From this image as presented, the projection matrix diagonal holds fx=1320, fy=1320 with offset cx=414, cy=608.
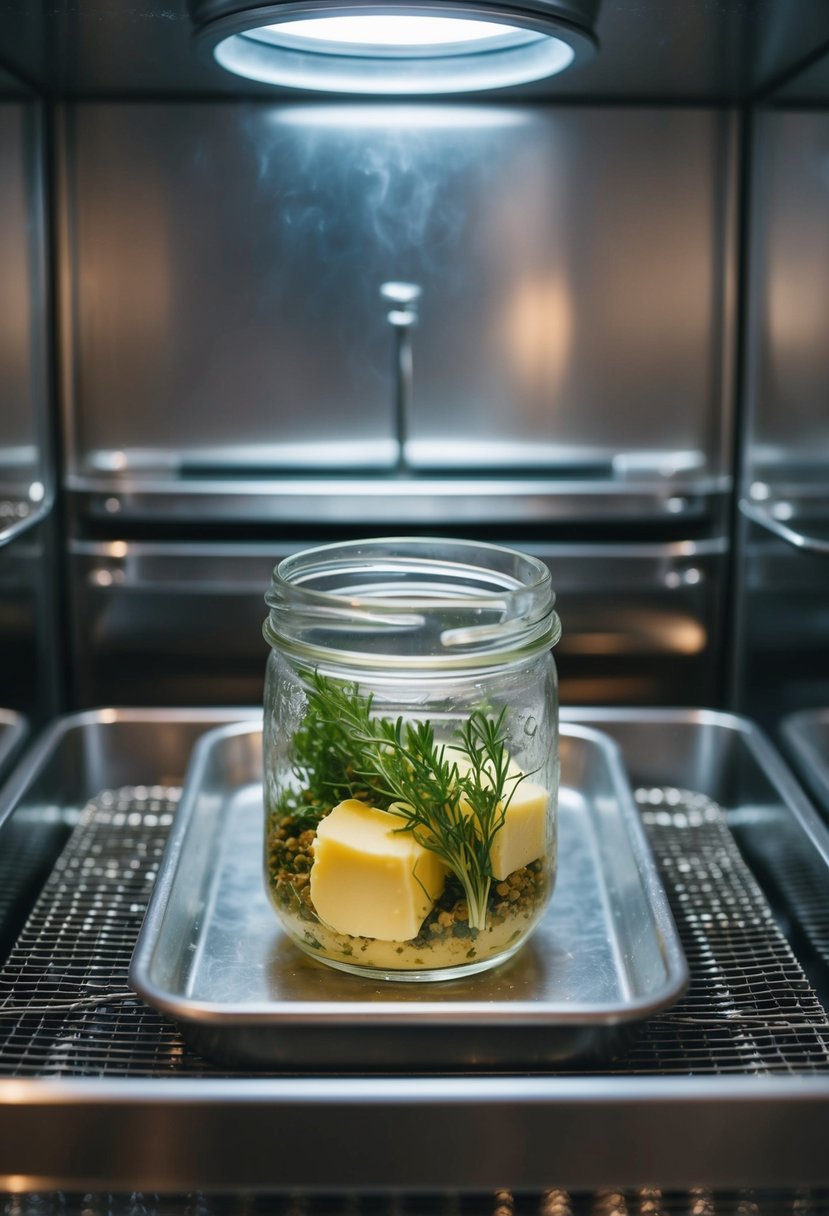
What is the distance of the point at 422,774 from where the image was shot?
2.03 ft

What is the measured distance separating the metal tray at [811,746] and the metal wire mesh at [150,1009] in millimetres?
65

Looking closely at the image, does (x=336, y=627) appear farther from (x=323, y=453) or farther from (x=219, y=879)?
(x=323, y=453)

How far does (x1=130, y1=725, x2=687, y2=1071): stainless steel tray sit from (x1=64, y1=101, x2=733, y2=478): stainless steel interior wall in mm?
230

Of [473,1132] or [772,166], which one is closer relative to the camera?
[473,1132]

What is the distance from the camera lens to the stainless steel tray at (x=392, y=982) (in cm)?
58

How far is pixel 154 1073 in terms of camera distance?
0.60 m

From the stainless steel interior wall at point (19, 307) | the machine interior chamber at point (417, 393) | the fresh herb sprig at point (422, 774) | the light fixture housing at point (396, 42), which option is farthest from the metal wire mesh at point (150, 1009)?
the light fixture housing at point (396, 42)

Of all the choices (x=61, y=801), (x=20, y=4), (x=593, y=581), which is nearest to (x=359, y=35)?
(x=20, y=4)

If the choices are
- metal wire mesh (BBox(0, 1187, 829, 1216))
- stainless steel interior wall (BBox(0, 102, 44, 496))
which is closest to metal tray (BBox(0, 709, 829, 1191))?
metal wire mesh (BBox(0, 1187, 829, 1216))

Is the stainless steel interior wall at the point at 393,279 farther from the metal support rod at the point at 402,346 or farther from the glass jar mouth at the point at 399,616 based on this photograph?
the glass jar mouth at the point at 399,616

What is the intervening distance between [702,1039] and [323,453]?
1.66ft

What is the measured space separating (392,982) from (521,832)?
0.10 metres

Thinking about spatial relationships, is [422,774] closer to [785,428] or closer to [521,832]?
[521,832]

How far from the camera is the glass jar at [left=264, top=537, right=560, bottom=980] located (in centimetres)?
61
